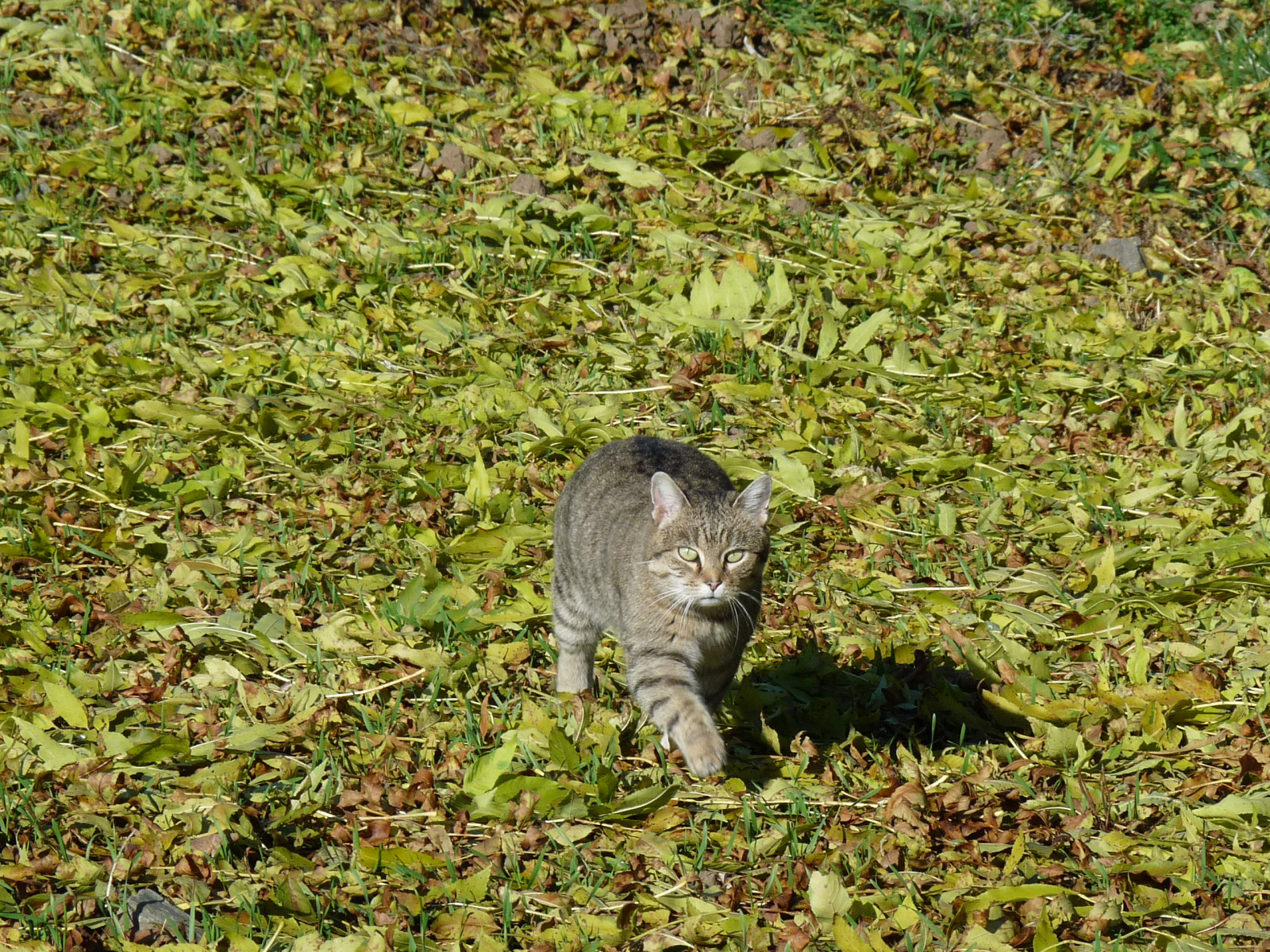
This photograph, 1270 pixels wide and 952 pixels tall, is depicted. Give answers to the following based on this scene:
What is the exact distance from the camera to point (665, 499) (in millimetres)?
5133

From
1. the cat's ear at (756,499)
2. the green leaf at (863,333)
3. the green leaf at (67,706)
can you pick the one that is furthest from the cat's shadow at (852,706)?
the green leaf at (863,333)

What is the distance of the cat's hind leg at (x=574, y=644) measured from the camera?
18.1ft

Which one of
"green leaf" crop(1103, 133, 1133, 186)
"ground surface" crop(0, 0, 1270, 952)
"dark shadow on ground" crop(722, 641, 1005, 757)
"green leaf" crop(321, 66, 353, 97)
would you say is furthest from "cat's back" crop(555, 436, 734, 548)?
"green leaf" crop(1103, 133, 1133, 186)

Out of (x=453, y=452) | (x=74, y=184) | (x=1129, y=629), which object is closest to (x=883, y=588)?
(x=1129, y=629)

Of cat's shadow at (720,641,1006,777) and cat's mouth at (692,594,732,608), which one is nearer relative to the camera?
cat's mouth at (692,594,732,608)

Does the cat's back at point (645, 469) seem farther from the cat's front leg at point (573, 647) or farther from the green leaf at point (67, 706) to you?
the green leaf at point (67, 706)

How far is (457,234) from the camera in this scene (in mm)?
8406

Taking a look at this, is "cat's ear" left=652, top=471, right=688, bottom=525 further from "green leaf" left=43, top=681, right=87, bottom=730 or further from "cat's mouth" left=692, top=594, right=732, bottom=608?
"green leaf" left=43, top=681, right=87, bottom=730

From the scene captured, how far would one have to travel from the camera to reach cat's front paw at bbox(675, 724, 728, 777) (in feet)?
15.1

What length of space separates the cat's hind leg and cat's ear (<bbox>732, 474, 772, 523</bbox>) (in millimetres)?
816

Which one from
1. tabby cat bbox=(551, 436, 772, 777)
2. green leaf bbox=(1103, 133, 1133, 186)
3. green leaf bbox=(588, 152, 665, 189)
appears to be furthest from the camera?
green leaf bbox=(1103, 133, 1133, 186)

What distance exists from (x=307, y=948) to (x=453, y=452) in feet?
10.6

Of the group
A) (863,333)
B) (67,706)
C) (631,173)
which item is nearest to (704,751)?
(67,706)

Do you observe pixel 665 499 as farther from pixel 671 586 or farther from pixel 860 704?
pixel 860 704
